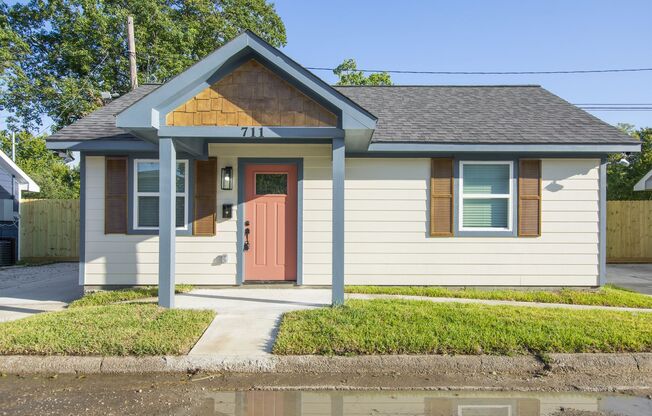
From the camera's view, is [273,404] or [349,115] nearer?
[273,404]

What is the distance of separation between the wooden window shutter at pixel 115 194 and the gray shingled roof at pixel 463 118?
58 cm

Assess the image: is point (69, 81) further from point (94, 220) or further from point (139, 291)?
point (139, 291)

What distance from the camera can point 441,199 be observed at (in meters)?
8.88

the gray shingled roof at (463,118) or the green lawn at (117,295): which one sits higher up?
the gray shingled roof at (463,118)

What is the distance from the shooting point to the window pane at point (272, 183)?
8.99 meters

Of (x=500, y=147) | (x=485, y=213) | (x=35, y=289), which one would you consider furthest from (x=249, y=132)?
(x=35, y=289)

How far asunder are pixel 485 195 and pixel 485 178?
0.34m

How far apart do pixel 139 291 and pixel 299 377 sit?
15.4ft

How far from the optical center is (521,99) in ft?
35.4

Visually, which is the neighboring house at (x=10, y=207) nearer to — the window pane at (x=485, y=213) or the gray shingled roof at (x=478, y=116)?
the gray shingled roof at (x=478, y=116)

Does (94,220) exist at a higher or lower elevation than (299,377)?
higher

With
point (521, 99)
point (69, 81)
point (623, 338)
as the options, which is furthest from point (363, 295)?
point (69, 81)

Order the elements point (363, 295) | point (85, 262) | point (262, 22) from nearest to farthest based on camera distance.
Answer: point (363, 295) → point (85, 262) → point (262, 22)

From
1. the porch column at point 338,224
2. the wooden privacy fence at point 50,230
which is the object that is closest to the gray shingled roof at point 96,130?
the porch column at point 338,224
